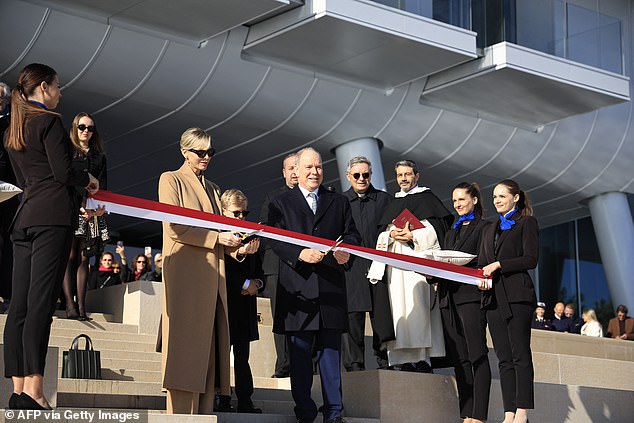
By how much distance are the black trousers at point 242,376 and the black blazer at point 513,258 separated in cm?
202

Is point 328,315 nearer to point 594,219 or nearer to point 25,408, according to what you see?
point 25,408

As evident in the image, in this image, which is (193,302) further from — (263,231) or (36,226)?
(36,226)

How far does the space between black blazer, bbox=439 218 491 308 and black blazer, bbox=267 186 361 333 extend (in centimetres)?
127

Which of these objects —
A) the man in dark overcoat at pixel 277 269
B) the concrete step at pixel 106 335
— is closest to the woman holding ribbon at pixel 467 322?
the man in dark overcoat at pixel 277 269

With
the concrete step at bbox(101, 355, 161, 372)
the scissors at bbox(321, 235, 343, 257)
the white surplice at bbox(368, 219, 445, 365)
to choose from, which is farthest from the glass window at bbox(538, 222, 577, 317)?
the scissors at bbox(321, 235, 343, 257)

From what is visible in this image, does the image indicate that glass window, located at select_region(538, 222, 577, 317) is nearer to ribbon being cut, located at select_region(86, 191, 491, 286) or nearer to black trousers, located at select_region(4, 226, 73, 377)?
ribbon being cut, located at select_region(86, 191, 491, 286)

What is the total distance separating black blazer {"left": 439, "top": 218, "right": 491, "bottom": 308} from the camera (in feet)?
28.1

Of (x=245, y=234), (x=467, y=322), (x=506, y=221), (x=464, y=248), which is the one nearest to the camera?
(x=245, y=234)

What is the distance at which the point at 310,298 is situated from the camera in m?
7.41

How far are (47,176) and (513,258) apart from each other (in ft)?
12.9

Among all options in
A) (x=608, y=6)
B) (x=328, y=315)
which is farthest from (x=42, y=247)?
(x=608, y=6)

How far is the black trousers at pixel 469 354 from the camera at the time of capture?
839 cm

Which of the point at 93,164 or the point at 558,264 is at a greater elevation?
the point at 558,264

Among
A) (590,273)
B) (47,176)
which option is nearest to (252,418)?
(47,176)
